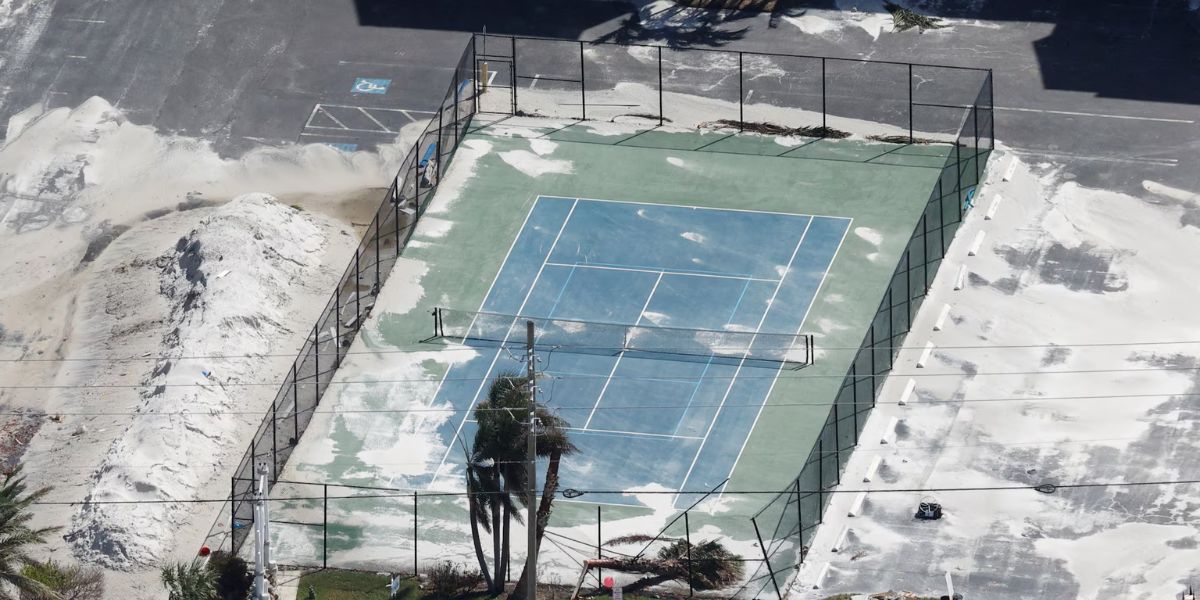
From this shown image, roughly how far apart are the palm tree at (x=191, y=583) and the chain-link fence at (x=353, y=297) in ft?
10.2

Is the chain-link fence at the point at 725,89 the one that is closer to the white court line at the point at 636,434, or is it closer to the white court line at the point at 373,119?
the white court line at the point at 373,119

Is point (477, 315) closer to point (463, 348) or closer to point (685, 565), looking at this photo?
point (463, 348)

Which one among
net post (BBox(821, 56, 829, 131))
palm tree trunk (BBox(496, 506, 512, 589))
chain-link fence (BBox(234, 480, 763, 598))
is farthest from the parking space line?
palm tree trunk (BBox(496, 506, 512, 589))

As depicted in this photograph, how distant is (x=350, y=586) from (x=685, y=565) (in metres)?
8.79

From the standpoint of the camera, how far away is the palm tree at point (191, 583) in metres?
72.6

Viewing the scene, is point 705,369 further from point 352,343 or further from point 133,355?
point 133,355

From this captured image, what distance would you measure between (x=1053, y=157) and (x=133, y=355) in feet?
95.6

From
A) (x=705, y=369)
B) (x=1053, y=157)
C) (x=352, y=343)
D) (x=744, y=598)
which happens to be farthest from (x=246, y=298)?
(x=1053, y=157)

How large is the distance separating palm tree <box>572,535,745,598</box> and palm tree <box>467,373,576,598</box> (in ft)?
7.43

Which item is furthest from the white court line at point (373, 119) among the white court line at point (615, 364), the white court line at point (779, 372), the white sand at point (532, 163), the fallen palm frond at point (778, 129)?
the white court line at point (779, 372)

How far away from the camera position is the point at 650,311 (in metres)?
84.8

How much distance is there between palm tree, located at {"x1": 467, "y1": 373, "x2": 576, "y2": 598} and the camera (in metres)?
73.5

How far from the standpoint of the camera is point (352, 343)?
3324 inches

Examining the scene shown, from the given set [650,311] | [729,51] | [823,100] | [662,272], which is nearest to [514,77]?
[729,51]
